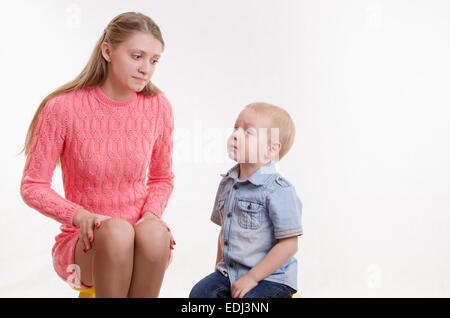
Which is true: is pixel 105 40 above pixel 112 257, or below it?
above

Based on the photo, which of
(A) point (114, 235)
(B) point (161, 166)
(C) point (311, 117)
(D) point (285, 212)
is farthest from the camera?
(C) point (311, 117)

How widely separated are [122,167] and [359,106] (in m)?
1.15

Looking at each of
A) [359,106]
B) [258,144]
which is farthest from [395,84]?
[258,144]

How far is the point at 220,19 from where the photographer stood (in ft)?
7.48

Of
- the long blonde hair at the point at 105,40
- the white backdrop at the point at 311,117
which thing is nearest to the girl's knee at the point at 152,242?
the long blonde hair at the point at 105,40

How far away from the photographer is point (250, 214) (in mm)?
1462

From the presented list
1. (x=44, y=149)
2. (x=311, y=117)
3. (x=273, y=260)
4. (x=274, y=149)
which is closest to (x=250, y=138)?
(x=274, y=149)

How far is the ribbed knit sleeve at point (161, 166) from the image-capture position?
1627 mm

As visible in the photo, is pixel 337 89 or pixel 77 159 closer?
pixel 77 159

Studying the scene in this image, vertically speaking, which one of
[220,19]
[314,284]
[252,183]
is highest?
[220,19]

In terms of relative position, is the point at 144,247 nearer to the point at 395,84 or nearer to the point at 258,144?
the point at 258,144

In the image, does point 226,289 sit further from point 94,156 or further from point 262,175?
point 94,156

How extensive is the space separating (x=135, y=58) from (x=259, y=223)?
55 cm

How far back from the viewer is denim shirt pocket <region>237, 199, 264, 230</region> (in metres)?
1.45
